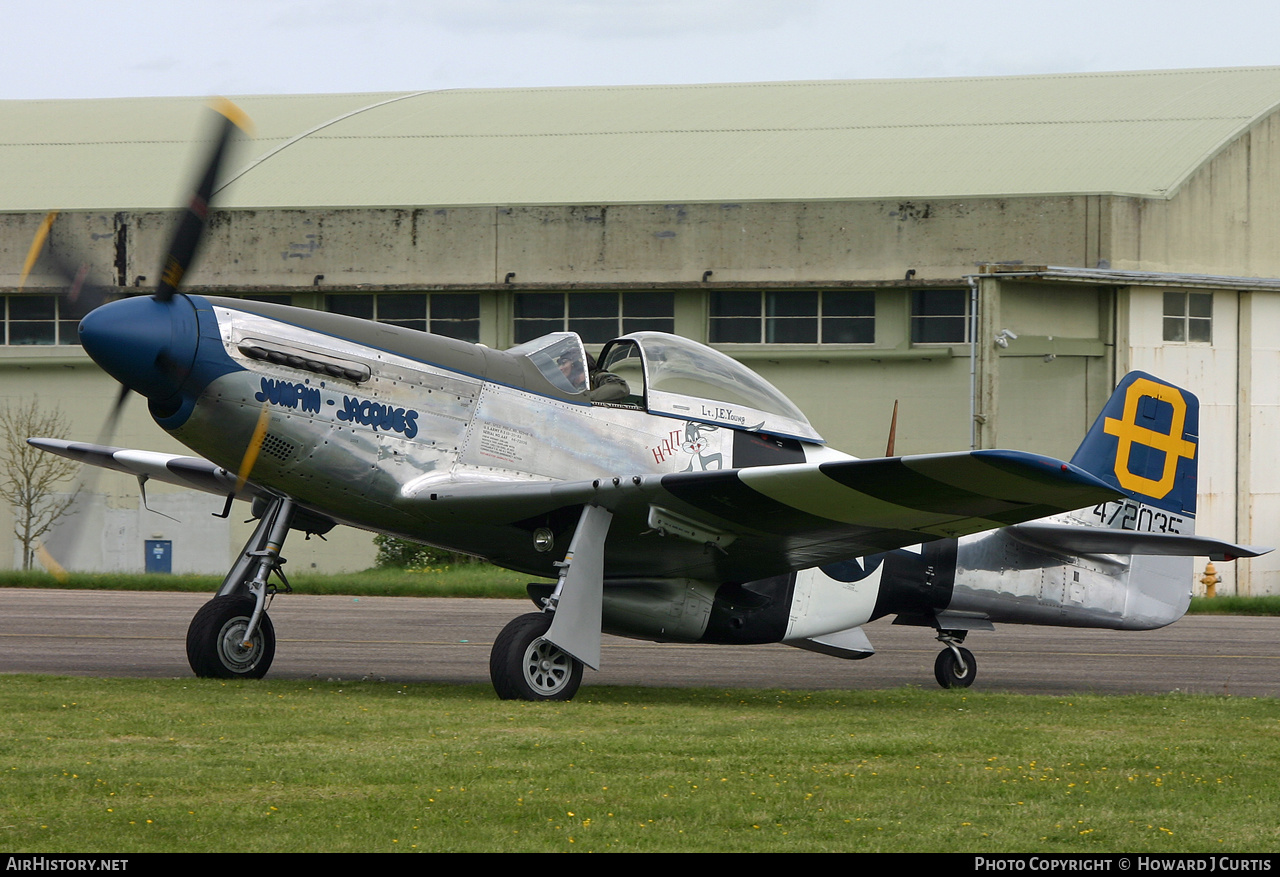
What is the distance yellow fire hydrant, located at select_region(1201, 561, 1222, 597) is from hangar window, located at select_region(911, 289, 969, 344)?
7.55 metres

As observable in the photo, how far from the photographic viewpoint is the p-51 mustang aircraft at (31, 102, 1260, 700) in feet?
34.4

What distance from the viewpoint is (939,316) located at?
3328 cm

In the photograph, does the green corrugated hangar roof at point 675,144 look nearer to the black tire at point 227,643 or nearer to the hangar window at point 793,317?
the hangar window at point 793,317

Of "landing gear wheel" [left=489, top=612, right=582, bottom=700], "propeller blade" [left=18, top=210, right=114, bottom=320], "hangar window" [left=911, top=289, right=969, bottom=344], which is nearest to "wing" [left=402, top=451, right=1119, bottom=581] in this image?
"landing gear wheel" [left=489, top=612, right=582, bottom=700]

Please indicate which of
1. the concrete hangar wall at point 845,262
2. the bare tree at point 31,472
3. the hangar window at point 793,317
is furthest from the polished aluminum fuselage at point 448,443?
the bare tree at point 31,472

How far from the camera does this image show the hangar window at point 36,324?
36281mm

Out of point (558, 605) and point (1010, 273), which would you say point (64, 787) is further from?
point (1010, 273)

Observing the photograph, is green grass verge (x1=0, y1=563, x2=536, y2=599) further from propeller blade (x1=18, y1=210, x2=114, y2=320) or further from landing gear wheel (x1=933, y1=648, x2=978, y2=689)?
propeller blade (x1=18, y1=210, x2=114, y2=320)

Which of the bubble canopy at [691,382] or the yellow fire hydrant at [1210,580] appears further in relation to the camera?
the yellow fire hydrant at [1210,580]

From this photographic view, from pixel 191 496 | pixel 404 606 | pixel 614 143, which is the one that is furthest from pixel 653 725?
pixel 614 143

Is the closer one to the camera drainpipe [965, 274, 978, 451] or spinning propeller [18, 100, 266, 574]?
spinning propeller [18, 100, 266, 574]

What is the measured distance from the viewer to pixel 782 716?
10336 mm

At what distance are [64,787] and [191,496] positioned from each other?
31.5 metres

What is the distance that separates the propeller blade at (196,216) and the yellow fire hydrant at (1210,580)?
1063 inches
